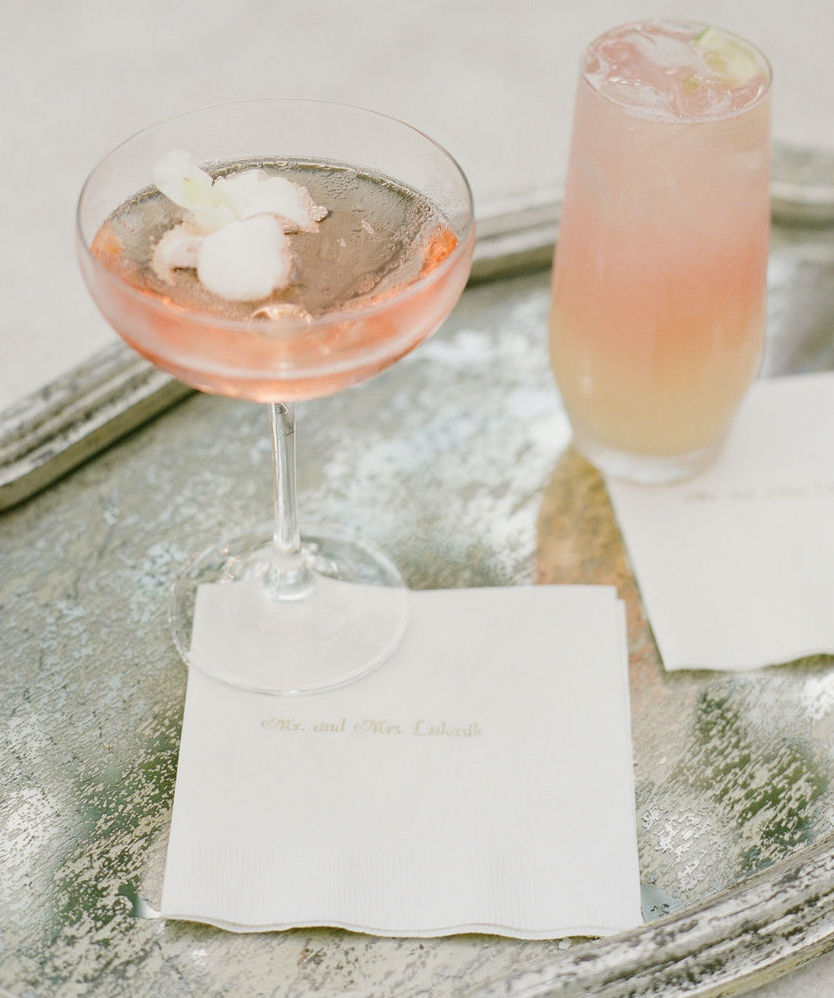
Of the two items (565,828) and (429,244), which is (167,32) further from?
(565,828)

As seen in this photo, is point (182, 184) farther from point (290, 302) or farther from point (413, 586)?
point (413, 586)

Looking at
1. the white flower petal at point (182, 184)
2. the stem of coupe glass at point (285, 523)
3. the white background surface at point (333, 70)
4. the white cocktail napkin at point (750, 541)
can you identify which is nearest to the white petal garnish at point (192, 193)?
the white flower petal at point (182, 184)

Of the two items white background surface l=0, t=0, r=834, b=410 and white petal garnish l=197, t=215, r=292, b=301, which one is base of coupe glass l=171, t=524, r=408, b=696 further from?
white background surface l=0, t=0, r=834, b=410

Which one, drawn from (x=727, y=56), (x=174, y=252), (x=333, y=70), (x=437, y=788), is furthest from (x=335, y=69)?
(x=437, y=788)

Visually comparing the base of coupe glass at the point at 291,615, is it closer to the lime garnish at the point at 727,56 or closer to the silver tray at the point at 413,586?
the silver tray at the point at 413,586

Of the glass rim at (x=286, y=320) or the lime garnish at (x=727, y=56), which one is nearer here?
the glass rim at (x=286, y=320)

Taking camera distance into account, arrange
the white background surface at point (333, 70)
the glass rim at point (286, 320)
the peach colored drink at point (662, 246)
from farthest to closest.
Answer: the white background surface at point (333, 70)
the peach colored drink at point (662, 246)
the glass rim at point (286, 320)

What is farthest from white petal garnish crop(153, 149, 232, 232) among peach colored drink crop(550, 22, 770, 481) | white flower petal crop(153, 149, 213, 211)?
peach colored drink crop(550, 22, 770, 481)
